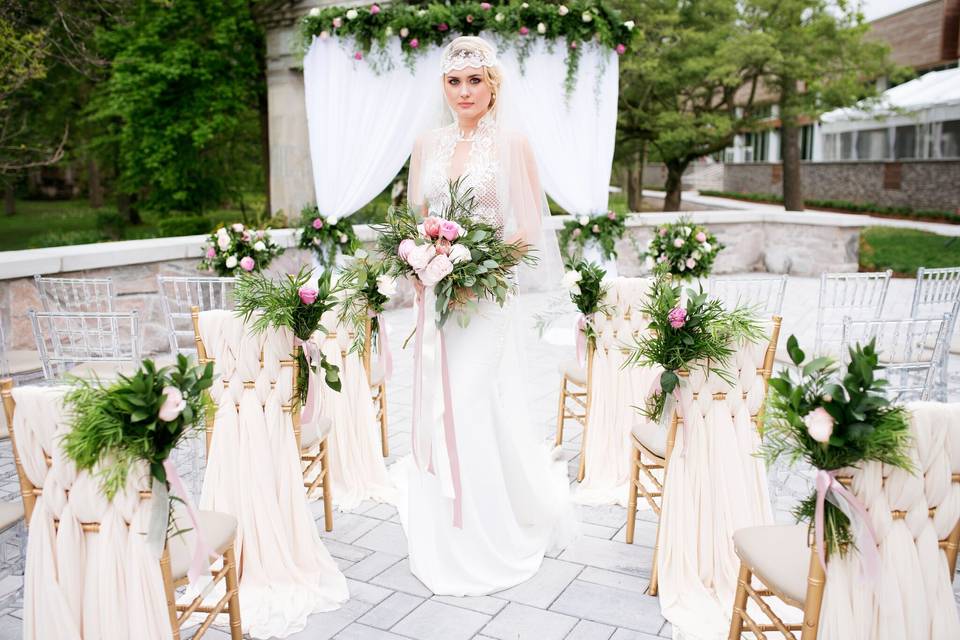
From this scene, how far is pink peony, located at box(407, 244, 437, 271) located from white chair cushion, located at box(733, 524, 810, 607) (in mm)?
1602

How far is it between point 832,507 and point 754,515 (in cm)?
120

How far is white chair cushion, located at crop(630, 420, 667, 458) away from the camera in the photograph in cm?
377

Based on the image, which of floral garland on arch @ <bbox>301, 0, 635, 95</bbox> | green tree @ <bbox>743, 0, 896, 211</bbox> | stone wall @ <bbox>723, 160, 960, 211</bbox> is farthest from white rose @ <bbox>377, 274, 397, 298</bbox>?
stone wall @ <bbox>723, 160, 960, 211</bbox>

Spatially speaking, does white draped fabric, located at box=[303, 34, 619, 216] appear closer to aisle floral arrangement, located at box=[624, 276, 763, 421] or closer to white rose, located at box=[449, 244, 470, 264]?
white rose, located at box=[449, 244, 470, 264]

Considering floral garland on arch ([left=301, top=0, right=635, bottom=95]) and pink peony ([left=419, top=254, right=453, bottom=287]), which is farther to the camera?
floral garland on arch ([left=301, top=0, right=635, bottom=95])

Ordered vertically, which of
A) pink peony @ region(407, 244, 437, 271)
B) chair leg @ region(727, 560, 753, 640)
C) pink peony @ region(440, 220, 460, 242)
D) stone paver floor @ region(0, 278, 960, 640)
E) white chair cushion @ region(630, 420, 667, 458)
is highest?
pink peony @ region(440, 220, 460, 242)

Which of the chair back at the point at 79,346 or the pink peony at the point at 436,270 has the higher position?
the pink peony at the point at 436,270

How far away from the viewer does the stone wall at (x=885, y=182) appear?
71.9ft

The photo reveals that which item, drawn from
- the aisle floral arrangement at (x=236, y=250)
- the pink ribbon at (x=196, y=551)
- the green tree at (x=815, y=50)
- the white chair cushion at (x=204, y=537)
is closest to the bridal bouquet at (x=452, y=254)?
the white chair cushion at (x=204, y=537)

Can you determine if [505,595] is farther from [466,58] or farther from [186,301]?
[186,301]

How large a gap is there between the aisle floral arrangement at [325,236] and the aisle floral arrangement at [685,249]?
3193 millimetres

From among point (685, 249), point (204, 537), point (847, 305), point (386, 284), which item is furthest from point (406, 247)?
point (847, 305)

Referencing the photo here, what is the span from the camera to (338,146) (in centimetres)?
804

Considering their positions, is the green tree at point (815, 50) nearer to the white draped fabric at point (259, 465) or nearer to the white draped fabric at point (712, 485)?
the white draped fabric at point (712, 485)
